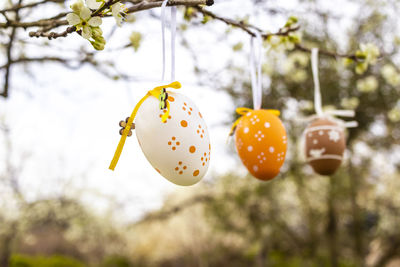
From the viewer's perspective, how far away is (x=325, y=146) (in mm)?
1258

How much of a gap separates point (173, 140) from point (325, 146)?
69 cm

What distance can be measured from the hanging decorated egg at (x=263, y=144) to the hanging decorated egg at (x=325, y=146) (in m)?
0.32

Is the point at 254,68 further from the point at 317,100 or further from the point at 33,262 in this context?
the point at 33,262

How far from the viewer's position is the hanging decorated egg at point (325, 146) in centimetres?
126

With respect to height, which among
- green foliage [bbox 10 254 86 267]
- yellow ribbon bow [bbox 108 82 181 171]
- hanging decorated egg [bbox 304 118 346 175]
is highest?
yellow ribbon bow [bbox 108 82 181 171]

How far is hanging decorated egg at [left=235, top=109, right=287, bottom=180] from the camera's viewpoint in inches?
Result: 38.6

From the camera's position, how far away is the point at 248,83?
10.9ft

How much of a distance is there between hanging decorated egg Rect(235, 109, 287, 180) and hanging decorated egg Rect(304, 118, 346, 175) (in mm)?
318

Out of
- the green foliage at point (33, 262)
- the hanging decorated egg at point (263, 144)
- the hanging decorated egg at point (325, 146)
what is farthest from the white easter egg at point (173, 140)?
the green foliage at point (33, 262)

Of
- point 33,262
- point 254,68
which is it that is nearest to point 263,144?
point 254,68

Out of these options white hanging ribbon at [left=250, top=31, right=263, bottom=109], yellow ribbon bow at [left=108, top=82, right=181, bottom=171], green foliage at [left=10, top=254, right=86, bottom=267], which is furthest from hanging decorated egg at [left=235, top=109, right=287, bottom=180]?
green foliage at [left=10, top=254, right=86, bottom=267]

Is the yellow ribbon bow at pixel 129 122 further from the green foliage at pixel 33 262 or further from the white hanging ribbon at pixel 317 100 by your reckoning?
the green foliage at pixel 33 262

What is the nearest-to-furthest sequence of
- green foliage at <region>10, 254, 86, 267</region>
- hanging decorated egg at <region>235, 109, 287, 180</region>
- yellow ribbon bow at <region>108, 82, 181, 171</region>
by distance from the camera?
yellow ribbon bow at <region>108, 82, 181, 171</region>
hanging decorated egg at <region>235, 109, 287, 180</region>
green foliage at <region>10, 254, 86, 267</region>

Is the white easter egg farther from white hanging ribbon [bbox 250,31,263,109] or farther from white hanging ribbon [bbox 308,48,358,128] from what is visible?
white hanging ribbon [bbox 308,48,358,128]
